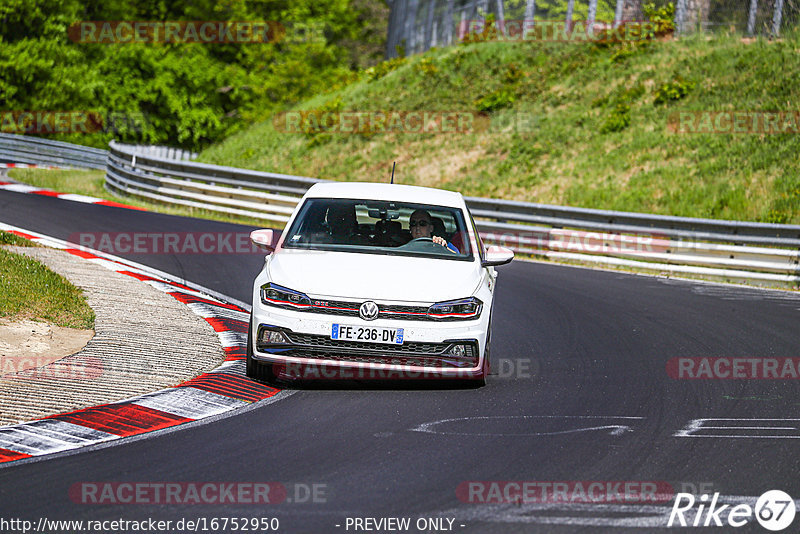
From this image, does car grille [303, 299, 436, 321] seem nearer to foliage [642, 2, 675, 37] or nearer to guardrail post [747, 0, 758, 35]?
guardrail post [747, 0, 758, 35]

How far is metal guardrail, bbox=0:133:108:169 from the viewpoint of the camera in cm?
3800

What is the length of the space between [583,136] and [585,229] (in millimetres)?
11337

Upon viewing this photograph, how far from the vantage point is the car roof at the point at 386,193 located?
9055mm

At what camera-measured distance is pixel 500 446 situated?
6453 mm

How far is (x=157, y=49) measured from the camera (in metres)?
48.9

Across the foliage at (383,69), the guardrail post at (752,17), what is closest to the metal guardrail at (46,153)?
the foliage at (383,69)

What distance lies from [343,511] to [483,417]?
2.41 meters

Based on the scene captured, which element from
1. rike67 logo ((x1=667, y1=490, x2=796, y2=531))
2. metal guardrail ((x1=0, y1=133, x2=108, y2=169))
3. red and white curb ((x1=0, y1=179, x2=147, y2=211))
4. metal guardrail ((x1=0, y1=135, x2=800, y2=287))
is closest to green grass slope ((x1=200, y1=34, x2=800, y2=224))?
metal guardrail ((x1=0, y1=133, x2=108, y2=169))

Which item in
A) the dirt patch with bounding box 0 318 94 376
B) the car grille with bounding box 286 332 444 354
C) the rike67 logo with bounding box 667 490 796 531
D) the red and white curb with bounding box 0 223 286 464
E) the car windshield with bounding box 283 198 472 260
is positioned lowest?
the red and white curb with bounding box 0 223 286 464

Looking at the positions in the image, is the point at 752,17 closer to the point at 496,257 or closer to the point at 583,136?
the point at 583,136

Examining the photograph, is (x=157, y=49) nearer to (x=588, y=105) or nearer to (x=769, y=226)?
(x=588, y=105)

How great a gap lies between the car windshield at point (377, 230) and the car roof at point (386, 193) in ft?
0.21

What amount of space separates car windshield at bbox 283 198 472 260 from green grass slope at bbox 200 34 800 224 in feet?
51.1

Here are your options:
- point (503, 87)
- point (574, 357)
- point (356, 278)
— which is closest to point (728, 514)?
point (356, 278)
